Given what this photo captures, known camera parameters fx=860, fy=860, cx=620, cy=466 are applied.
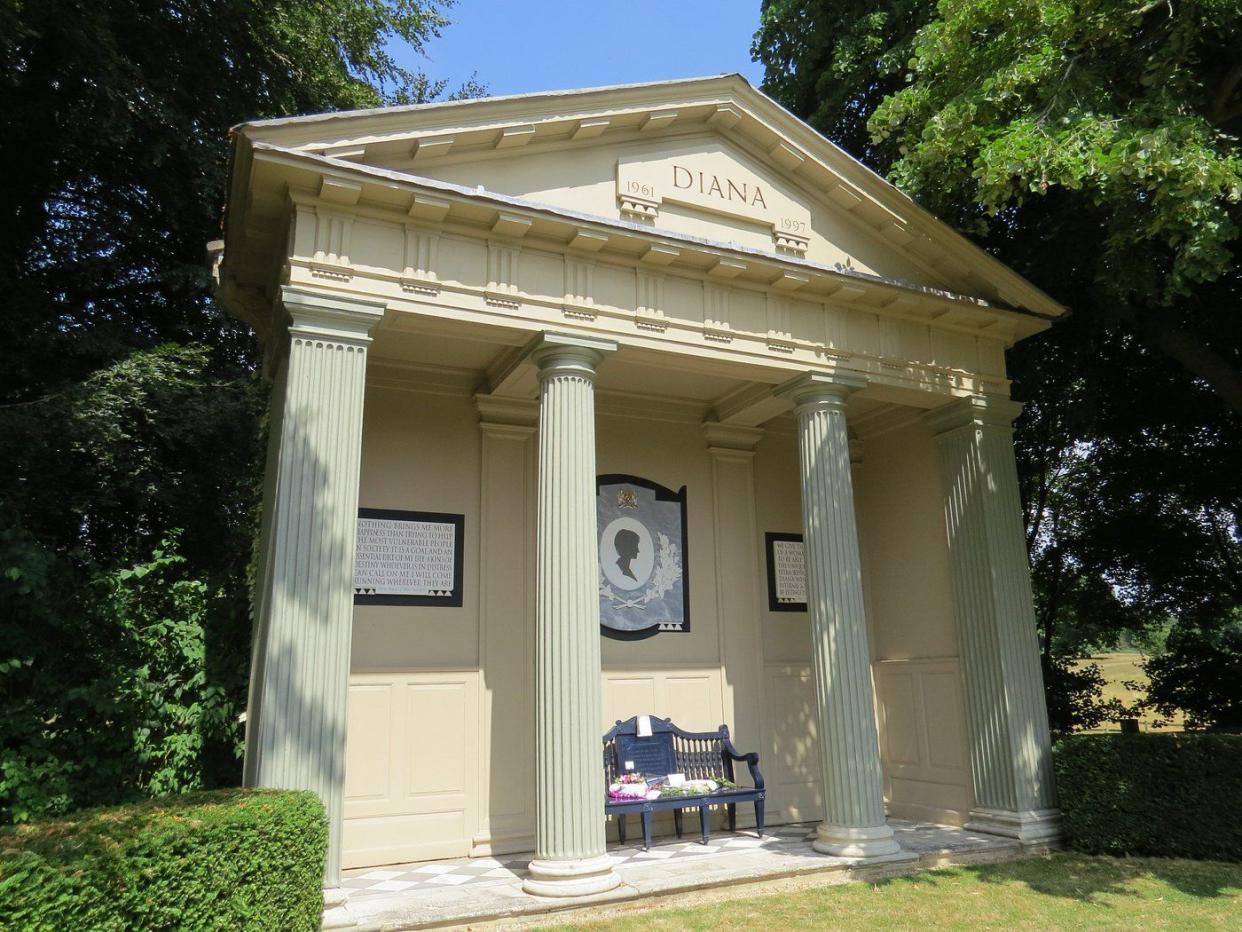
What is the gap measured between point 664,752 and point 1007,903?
3.32 meters

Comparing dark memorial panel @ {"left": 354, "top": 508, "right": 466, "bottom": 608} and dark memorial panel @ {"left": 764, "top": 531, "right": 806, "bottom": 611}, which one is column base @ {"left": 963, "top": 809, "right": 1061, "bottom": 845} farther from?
dark memorial panel @ {"left": 354, "top": 508, "right": 466, "bottom": 608}

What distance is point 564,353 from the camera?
7.12 metres

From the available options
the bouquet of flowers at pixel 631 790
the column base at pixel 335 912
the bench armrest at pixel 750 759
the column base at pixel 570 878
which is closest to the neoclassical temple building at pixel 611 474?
the column base at pixel 570 878

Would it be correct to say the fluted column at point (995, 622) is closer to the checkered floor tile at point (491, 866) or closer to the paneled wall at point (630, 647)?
the paneled wall at point (630, 647)

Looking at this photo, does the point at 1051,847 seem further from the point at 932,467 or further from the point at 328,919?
the point at 328,919

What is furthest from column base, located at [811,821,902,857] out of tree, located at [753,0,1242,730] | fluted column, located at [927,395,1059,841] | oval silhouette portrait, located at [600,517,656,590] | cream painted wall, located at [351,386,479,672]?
tree, located at [753,0,1242,730]

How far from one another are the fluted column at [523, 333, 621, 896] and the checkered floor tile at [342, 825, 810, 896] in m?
0.54

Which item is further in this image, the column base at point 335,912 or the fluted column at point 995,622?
the fluted column at point 995,622

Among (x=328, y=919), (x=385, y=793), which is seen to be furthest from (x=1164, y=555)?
(x=328, y=919)

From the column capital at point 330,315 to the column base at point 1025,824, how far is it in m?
7.23

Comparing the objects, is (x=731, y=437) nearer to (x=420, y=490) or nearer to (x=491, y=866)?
(x=420, y=490)

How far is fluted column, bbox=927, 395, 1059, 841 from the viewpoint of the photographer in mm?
8273

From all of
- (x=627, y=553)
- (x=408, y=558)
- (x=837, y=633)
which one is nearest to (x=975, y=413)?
(x=837, y=633)

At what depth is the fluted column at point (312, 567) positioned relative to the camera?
5.64 meters
